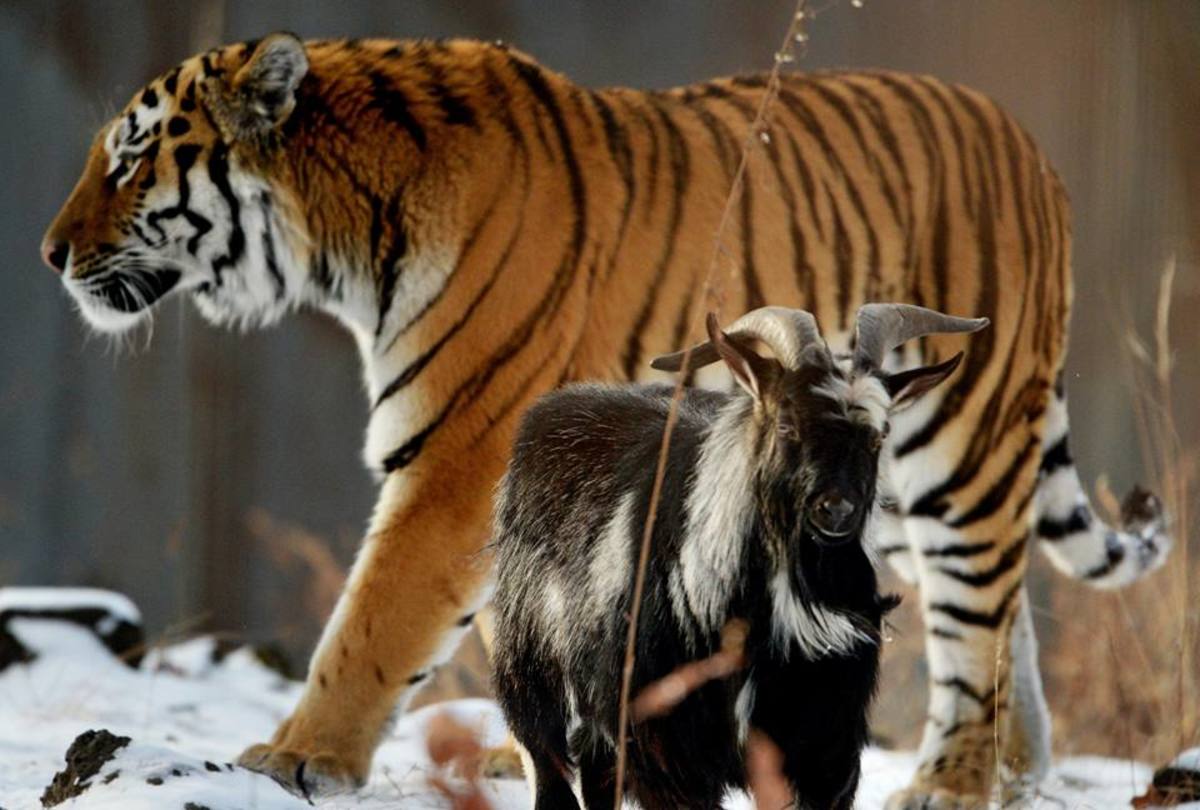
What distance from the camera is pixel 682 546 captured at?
247cm

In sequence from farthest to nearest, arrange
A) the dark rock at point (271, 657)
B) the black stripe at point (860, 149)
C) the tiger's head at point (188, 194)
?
the dark rock at point (271, 657) → the black stripe at point (860, 149) → the tiger's head at point (188, 194)

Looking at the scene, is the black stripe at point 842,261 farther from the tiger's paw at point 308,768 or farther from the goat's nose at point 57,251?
the goat's nose at point 57,251

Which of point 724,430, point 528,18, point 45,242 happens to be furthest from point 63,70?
point 724,430

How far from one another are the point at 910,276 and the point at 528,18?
4.21m

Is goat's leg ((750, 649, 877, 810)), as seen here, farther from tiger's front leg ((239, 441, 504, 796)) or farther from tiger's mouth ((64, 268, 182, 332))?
tiger's mouth ((64, 268, 182, 332))

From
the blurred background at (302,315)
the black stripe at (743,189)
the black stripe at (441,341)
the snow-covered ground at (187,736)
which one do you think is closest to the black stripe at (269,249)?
the black stripe at (441,341)

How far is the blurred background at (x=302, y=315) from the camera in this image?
7.74 metres

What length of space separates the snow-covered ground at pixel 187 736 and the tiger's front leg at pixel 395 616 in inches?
4.7

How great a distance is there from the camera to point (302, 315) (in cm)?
817

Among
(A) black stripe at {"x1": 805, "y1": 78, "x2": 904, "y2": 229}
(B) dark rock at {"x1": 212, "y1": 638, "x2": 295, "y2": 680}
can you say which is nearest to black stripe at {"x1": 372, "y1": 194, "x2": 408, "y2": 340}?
(A) black stripe at {"x1": 805, "y1": 78, "x2": 904, "y2": 229}

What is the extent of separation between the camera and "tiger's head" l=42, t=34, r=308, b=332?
3.91 metres

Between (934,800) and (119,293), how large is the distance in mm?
2130

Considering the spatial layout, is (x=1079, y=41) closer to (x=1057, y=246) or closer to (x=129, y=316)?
(x=1057, y=246)

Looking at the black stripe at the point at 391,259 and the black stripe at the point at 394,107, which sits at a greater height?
the black stripe at the point at 394,107
